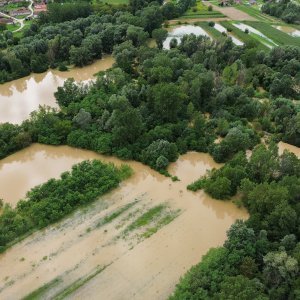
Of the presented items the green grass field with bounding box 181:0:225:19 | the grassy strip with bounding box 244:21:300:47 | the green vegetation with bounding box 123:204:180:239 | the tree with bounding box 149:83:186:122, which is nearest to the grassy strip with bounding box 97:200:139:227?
the green vegetation with bounding box 123:204:180:239

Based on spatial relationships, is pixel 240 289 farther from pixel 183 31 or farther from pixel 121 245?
pixel 183 31

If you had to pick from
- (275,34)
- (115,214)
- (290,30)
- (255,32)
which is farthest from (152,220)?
(290,30)

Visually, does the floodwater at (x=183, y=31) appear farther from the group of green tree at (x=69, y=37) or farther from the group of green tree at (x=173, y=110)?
the group of green tree at (x=173, y=110)

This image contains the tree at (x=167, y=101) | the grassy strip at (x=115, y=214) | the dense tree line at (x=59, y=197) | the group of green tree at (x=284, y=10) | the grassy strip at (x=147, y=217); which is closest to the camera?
the dense tree line at (x=59, y=197)

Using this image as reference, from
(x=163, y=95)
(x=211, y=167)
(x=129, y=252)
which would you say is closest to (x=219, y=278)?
(x=129, y=252)

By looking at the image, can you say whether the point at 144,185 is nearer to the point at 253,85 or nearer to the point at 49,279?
the point at 49,279

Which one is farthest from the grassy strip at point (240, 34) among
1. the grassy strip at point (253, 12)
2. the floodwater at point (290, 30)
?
the floodwater at point (290, 30)
